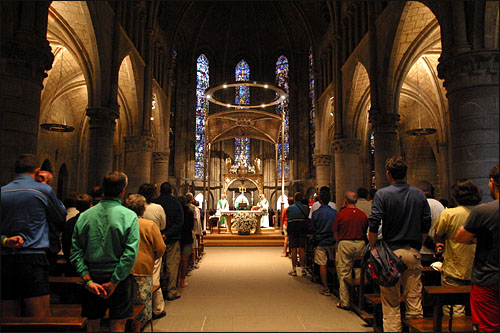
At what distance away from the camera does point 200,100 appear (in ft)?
86.0

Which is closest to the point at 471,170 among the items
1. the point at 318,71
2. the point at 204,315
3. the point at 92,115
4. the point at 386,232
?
the point at 386,232

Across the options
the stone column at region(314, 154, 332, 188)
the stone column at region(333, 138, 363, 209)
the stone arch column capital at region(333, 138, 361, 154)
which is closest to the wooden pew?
the stone column at region(333, 138, 363, 209)

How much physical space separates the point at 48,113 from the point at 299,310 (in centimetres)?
1621

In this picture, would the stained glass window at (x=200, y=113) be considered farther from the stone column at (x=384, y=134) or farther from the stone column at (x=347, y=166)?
the stone column at (x=384, y=134)

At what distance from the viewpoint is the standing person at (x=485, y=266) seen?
8.48 feet

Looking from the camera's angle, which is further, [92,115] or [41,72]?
[92,115]

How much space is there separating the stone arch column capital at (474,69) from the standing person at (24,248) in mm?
6716

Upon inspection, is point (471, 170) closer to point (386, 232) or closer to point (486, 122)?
point (486, 122)

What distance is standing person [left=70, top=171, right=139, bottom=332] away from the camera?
2.58 metres

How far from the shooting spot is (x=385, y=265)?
311cm

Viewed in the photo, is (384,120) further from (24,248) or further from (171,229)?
(24,248)

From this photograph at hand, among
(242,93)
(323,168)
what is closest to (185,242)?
(323,168)

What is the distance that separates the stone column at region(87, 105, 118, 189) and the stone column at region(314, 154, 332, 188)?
11.7m

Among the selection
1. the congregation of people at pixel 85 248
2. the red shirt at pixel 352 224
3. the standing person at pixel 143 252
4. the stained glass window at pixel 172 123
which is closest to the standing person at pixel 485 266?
the red shirt at pixel 352 224
